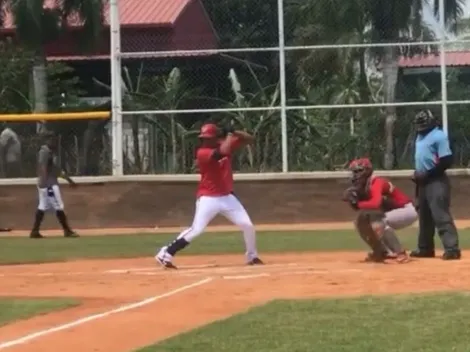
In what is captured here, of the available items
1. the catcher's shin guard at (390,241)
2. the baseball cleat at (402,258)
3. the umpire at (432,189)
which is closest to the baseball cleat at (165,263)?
the catcher's shin guard at (390,241)

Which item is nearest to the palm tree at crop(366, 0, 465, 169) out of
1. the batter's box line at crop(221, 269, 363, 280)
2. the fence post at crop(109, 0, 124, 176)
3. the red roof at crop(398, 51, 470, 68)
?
the red roof at crop(398, 51, 470, 68)

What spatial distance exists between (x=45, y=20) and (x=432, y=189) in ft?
61.4

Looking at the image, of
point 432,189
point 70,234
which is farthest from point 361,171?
point 70,234

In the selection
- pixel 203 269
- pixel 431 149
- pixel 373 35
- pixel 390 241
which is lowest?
pixel 203 269

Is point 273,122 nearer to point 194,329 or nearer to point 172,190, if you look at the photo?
point 172,190

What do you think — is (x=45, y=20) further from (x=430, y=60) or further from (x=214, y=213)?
(x=214, y=213)

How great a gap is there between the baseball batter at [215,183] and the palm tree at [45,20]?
1669cm

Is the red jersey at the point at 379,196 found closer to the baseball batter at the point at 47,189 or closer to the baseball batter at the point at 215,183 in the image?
the baseball batter at the point at 215,183

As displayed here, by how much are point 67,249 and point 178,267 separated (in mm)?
4579

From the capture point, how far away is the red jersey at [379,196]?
1570 centimetres

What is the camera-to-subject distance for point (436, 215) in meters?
15.9

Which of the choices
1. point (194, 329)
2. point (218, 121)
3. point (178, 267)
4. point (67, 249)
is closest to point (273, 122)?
point (218, 121)

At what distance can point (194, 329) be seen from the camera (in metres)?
9.72

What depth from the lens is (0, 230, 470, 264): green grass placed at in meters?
19.2
